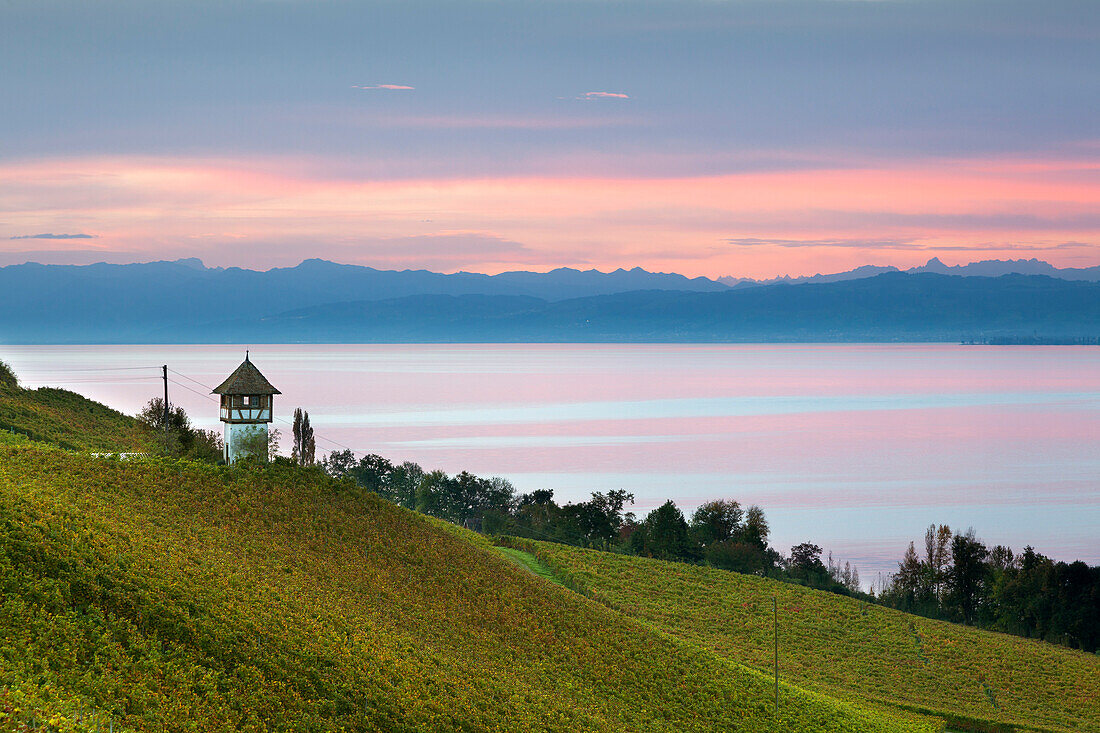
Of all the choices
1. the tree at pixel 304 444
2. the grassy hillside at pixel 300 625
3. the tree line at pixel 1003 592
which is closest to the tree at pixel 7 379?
the tree at pixel 304 444

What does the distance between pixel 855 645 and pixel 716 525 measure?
3105cm

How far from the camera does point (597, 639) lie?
38.5 meters

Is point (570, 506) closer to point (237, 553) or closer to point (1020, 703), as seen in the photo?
point (1020, 703)

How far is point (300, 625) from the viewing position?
2617cm

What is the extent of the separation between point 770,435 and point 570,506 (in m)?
114

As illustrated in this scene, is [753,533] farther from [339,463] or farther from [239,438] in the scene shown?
[239,438]

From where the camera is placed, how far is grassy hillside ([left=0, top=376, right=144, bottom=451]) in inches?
2009

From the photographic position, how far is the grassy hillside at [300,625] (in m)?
20.1

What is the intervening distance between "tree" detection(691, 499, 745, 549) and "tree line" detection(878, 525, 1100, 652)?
49.1 ft

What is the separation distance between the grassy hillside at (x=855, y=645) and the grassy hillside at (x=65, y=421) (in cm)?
2916

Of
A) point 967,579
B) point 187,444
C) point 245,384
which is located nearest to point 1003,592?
point 967,579

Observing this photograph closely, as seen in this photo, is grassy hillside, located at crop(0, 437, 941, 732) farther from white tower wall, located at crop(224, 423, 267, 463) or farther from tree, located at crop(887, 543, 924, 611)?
tree, located at crop(887, 543, 924, 611)

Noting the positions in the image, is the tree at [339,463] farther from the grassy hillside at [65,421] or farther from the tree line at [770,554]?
the grassy hillside at [65,421]

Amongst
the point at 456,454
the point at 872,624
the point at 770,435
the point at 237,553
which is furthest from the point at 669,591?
the point at 770,435
